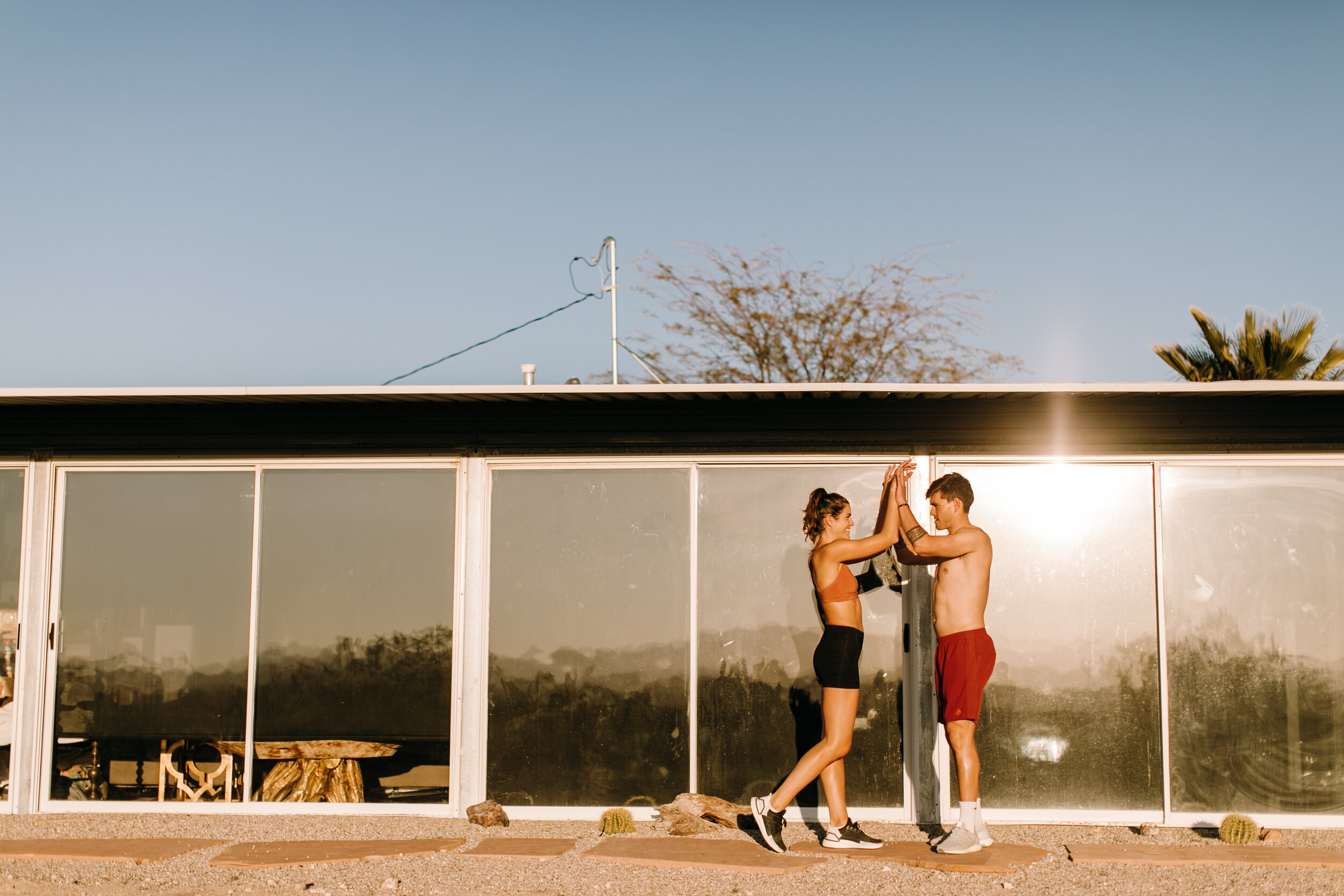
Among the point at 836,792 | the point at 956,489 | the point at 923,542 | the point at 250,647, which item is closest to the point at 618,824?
the point at 836,792

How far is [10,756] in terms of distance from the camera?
6.07 meters

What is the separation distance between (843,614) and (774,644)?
2.58 ft

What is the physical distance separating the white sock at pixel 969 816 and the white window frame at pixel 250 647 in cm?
270

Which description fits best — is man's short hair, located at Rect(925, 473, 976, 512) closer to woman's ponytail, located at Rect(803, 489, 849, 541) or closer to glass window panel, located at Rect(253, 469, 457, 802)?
woman's ponytail, located at Rect(803, 489, 849, 541)

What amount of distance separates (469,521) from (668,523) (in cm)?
114

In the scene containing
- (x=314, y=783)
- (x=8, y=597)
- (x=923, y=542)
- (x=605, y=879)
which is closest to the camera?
(x=605, y=879)

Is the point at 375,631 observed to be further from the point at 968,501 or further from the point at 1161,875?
the point at 1161,875

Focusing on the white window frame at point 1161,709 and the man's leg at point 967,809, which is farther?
the white window frame at point 1161,709

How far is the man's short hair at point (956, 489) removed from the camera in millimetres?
5387

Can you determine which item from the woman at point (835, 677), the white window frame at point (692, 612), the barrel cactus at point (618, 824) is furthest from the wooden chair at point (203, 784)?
the woman at point (835, 677)

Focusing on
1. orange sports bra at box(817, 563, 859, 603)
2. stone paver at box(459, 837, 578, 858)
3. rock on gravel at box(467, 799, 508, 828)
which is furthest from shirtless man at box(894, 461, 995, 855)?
rock on gravel at box(467, 799, 508, 828)

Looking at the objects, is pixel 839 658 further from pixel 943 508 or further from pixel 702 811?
pixel 702 811

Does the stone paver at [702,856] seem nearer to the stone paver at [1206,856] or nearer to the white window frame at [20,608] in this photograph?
the stone paver at [1206,856]

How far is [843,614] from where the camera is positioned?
205 inches
